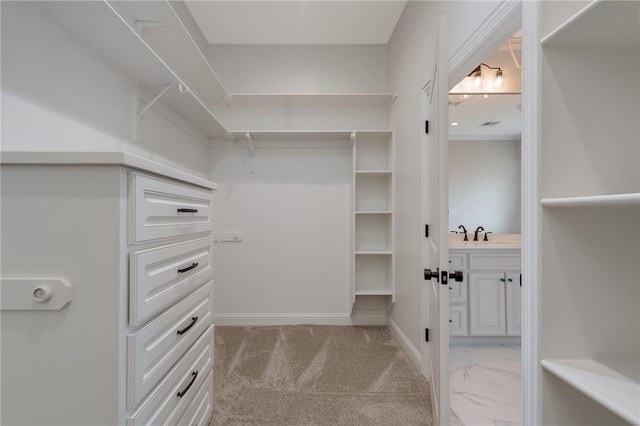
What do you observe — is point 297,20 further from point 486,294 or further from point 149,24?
point 486,294

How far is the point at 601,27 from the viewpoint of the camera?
0.68 m

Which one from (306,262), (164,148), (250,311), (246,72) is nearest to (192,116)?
(164,148)

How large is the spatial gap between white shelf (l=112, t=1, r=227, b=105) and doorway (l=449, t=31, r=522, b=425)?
2060 millimetres

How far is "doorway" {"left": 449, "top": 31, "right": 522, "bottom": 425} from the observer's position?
5.64ft

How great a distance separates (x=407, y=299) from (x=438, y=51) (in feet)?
5.57

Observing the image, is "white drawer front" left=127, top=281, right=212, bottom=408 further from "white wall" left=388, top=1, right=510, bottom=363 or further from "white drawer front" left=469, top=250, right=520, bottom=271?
"white drawer front" left=469, top=250, right=520, bottom=271

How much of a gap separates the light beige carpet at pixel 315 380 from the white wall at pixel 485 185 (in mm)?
1577

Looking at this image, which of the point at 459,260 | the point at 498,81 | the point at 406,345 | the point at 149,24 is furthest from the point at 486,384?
the point at 149,24

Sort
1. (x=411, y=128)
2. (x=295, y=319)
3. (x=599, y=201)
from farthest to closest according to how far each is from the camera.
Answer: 1. (x=295, y=319)
2. (x=411, y=128)
3. (x=599, y=201)

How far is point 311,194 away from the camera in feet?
8.81

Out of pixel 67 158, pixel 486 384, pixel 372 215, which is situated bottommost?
pixel 486 384

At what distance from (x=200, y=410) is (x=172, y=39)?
6.89ft

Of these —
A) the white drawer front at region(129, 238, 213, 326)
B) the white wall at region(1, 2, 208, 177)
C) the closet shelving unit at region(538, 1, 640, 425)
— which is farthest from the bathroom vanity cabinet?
the white wall at region(1, 2, 208, 177)

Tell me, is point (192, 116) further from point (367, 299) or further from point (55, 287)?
point (367, 299)
